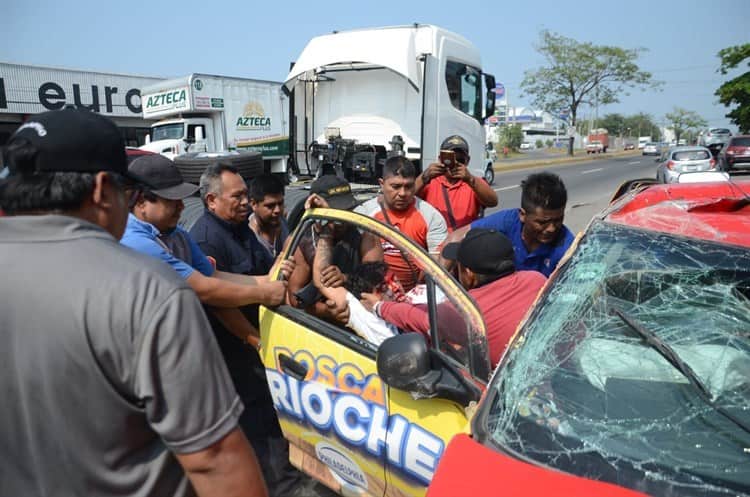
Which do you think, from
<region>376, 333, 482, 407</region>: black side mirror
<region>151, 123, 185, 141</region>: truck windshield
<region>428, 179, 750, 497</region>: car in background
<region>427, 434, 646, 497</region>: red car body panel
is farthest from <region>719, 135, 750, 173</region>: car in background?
<region>427, 434, 646, 497</region>: red car body panel

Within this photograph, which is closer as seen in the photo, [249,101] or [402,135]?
[402,135]

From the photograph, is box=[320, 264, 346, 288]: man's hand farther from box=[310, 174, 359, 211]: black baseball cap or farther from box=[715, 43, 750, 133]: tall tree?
box=[715, 43, 750, 133]: tall tree

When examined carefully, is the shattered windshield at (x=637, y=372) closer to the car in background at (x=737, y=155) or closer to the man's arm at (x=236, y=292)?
the man's arm at (x=236, y=292)

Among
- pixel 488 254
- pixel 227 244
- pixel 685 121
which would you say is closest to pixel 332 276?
pixel 488 254

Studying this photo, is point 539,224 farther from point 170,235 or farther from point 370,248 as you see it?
point 170,235

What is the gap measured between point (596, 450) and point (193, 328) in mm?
1050

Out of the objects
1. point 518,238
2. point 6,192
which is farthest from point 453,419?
point 518,238

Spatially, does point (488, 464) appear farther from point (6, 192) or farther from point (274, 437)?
point (274, 437)

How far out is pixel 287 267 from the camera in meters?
2.43

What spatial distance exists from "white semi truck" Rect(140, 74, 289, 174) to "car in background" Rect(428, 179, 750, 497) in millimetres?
14247

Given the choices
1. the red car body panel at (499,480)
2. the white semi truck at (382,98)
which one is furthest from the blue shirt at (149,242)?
the white semi truck at (382,98)

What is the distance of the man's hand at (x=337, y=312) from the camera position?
2242 mm

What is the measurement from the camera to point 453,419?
65.6 inches

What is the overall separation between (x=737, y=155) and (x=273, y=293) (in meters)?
22.0
